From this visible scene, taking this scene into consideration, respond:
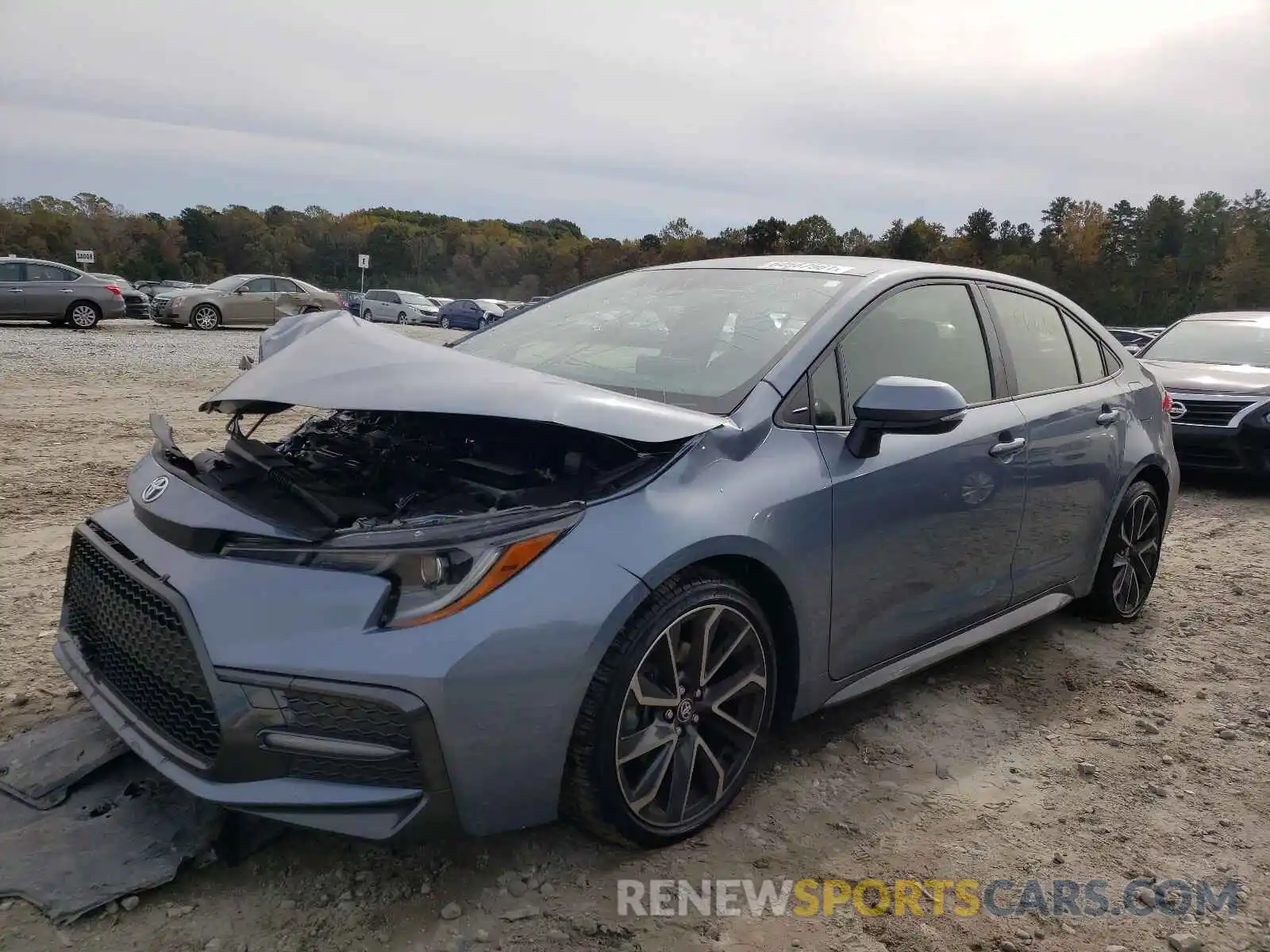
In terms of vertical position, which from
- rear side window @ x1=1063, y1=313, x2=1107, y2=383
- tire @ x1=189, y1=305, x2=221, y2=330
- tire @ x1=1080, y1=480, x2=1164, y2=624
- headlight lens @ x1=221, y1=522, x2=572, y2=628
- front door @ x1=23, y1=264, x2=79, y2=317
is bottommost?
tire @ x1=1080, y1=480, x2=1164, y2=624

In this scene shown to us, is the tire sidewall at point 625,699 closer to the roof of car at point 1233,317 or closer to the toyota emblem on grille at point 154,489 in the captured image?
the toyota emblem on grille at point 154,489

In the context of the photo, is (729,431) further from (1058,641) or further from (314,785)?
(1058,641)

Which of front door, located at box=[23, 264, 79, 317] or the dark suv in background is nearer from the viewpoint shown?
the dark suv in background

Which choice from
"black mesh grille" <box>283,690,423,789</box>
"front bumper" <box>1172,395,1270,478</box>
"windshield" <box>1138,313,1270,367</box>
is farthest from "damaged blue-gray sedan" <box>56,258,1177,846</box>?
"windshield" <box>1138,313,1270,367</box>

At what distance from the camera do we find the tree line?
42500mm

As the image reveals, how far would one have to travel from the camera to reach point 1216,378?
7.94 meters

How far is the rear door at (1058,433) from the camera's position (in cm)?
351

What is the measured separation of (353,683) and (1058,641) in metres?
3.32

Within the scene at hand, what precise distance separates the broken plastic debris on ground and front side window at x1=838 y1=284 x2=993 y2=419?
211cm

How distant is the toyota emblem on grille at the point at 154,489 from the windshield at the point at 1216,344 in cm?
889

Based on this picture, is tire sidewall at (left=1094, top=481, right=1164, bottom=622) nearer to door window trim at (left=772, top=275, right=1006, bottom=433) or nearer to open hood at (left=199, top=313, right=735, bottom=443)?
door window trim at (left=772, top=275, right=1006, bottom=433)

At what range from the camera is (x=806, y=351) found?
2.80m

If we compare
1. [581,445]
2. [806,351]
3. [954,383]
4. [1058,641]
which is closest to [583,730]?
[581,445]

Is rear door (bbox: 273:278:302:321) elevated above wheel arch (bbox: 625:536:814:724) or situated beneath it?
elevated above
